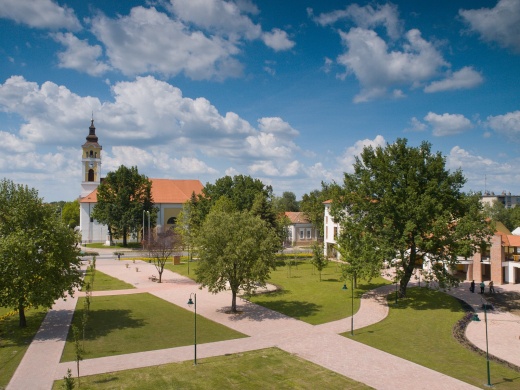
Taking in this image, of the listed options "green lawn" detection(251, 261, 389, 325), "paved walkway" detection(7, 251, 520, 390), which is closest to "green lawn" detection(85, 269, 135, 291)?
"paved walkway" detection(7, 251, 520, 390)

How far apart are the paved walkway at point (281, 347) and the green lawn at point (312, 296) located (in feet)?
3.70

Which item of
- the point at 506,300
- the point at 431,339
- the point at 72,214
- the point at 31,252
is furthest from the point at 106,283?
the point at 72,214

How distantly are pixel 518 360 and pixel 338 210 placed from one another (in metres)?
16.6

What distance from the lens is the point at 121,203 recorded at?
71.4 meters

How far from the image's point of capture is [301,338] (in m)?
23.7

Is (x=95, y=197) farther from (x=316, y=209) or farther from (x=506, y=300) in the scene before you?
(x=506, y=300)

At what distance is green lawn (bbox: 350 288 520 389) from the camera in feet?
61.5

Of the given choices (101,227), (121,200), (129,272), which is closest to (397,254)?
(129,272)

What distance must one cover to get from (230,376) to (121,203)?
58182 mm

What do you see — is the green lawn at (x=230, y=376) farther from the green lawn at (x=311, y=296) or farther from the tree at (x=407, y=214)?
the tree at (x=407, y=214)

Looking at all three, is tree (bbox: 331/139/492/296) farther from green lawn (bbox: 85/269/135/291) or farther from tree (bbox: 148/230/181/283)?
green lawn (bbox: 85/269/135/291)

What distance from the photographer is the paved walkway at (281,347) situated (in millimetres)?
18016

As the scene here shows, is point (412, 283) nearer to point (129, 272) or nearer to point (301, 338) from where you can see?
point (301, 338)

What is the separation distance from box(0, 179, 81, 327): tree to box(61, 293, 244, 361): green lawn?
3.10 meters
